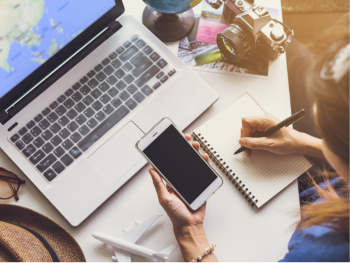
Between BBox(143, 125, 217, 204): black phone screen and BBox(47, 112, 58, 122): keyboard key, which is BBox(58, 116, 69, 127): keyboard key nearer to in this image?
BBox(47, 112, 58, 122): keyboard key

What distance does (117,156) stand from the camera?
25.4 inches

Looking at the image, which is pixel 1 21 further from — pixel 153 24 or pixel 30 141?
pixel 153 24

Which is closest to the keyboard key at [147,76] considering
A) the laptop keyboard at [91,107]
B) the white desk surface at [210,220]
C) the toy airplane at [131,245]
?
the laptop keyboard at [91,107]

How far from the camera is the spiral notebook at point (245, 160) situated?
64cm

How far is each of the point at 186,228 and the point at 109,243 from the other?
0.17 metres

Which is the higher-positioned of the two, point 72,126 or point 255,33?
point 72,126

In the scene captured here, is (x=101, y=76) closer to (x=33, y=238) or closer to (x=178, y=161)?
(x=178, y=161)

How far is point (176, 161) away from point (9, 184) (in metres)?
0.40

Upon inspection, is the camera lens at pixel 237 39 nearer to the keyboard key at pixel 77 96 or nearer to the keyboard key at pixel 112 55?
the keyboard key at pixel 112 55

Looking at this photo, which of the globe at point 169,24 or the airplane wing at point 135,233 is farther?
the globe at point 169,24

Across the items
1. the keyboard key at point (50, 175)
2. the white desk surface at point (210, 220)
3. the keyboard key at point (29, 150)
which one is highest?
the keyboard key at point (29, 150)

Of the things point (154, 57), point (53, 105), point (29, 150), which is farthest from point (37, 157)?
point (154, 57)

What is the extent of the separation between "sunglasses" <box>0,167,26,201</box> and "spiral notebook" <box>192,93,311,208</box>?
43 centimetres

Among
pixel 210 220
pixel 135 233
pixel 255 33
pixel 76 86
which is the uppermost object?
pixel 76 86
